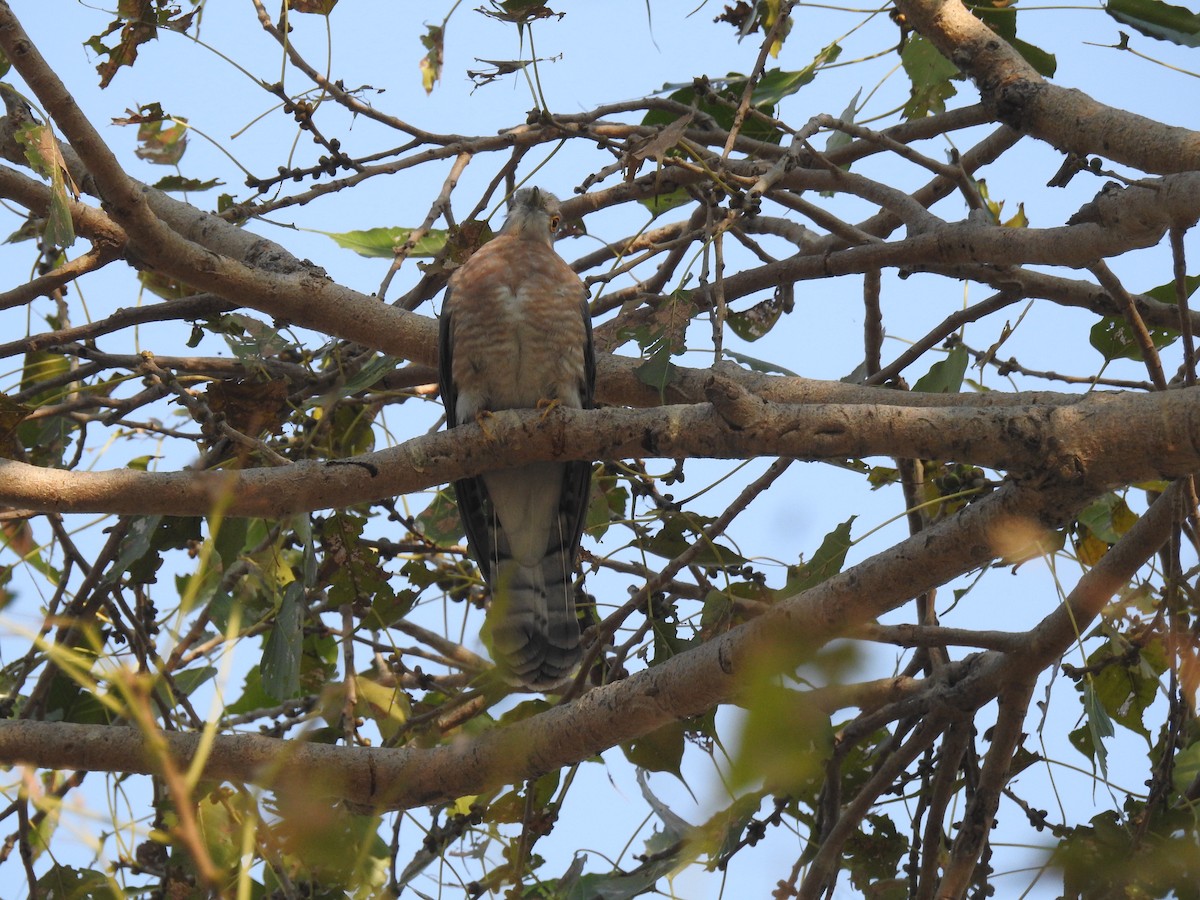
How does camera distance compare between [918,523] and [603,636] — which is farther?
[918,523]

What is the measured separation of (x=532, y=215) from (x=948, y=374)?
217cm

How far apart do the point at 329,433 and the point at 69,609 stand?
987 millimetres

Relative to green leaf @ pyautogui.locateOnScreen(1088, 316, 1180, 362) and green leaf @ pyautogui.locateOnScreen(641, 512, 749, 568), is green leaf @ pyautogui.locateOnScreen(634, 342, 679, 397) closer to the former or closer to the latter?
green leaf @ pyautogui.locateOnScreen(641, 512, 749, 568)

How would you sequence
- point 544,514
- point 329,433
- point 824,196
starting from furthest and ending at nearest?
1. point 824,196
2. point 544,514
3. point 329,433

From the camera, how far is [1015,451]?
2.41m

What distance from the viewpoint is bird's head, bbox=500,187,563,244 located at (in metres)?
4.98

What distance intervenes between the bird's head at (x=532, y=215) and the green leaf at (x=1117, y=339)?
2.16 meters

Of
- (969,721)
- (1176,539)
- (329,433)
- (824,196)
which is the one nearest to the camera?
(1176,539)

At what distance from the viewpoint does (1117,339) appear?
12.5ft

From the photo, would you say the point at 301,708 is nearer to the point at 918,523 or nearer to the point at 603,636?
the point at 603,636

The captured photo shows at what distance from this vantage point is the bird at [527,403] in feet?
13.6

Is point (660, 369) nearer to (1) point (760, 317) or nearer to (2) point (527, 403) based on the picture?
(2) point (527, 403)

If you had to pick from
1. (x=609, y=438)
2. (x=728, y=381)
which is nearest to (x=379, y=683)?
(x=609, y=438)

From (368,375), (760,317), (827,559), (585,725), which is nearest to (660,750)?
(585,725)
